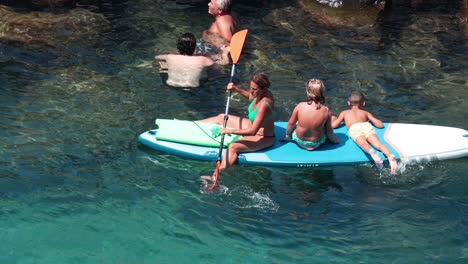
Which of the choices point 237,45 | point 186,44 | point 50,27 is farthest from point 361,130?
point 50,27

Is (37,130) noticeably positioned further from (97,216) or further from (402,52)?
(402,52)

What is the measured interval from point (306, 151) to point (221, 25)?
9.87 feet

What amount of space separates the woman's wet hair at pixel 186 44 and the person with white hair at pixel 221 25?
3.06ft

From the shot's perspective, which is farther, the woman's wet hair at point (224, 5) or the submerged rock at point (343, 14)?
the submerged rock at point (343, 14)

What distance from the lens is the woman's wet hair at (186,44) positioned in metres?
8.92

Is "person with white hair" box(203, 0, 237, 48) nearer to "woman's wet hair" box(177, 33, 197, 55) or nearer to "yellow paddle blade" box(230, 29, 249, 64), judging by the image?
"woman's wet hair" box(177, 33, 197, 55)

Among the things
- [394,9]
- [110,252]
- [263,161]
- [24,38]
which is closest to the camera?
[110,252]

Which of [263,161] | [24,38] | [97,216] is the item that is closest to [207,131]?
[263,161]

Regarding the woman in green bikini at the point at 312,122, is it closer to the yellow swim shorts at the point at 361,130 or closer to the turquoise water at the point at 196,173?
the yellow swim shorts at the point at 361,130

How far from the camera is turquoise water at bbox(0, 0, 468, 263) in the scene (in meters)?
6.21

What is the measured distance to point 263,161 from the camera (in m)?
7.50

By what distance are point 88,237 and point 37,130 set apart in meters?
2.25

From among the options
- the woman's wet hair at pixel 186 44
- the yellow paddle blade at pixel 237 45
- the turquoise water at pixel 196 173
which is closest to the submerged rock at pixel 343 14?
the turquoise water at pixel 196 173

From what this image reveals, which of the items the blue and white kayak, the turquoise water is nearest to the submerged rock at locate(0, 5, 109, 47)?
the turquoise water
